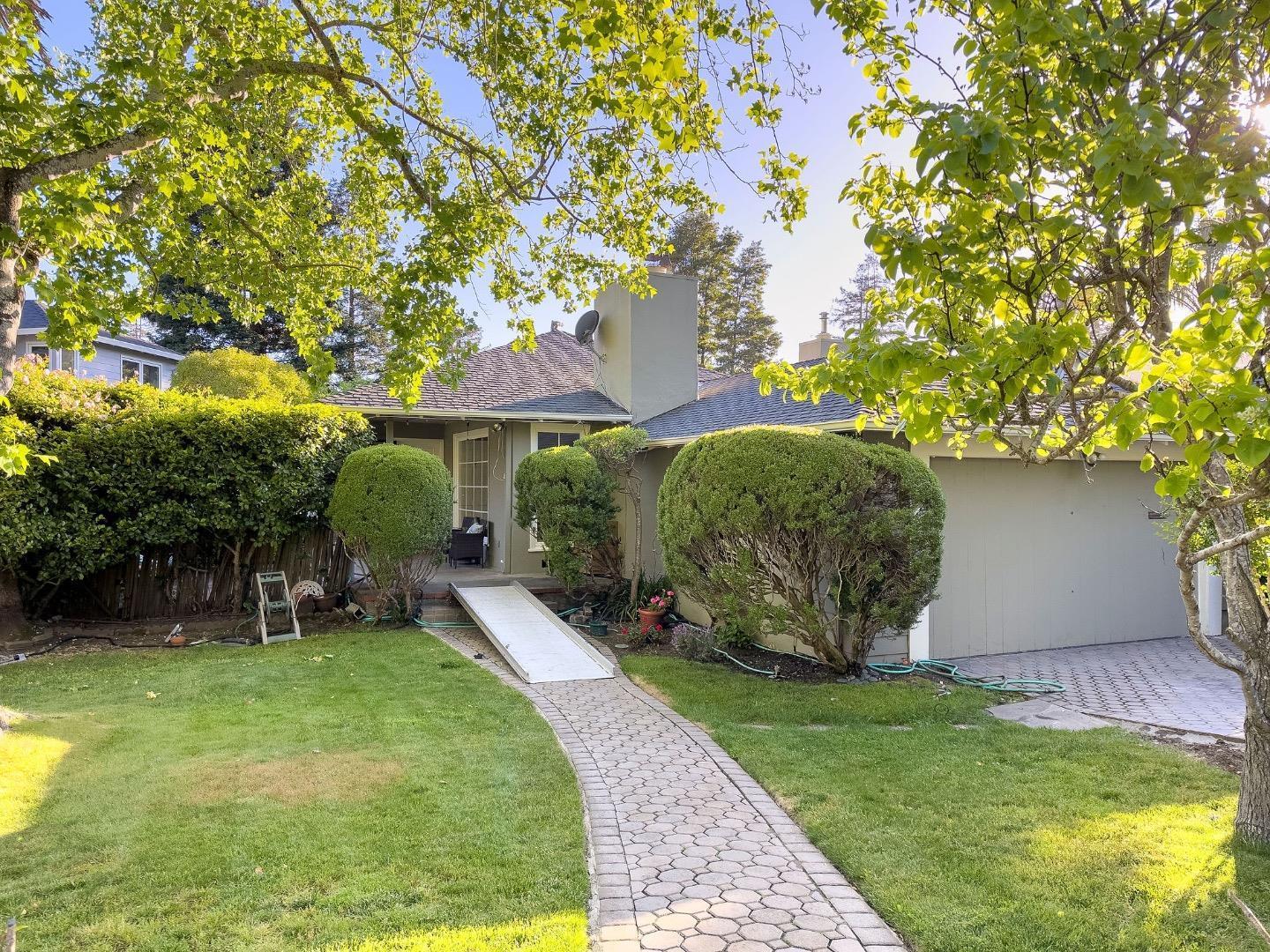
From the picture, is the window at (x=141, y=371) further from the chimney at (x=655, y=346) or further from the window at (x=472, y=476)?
the chimney at (x=655, y=346)

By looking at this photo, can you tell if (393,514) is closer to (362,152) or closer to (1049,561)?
(362,152)

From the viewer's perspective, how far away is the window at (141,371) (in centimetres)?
2238

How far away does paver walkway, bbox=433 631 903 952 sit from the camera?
319 centimetres

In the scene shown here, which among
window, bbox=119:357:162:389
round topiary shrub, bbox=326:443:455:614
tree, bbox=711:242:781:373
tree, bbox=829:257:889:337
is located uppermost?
tree, bbox=829:257:889:337

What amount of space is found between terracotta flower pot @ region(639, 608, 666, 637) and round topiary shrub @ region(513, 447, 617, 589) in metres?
1.46

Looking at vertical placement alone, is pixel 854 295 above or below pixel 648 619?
above

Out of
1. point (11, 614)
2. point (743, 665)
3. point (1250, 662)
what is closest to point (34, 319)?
point (11, 614)

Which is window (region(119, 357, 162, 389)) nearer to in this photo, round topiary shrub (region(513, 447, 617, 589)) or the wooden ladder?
the wooden ladder

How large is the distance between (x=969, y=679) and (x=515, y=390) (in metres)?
9.20

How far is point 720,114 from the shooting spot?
6.16 m

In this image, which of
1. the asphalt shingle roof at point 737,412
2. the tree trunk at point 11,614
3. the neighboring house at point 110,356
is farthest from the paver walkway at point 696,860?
the neighboring house at point 110,356

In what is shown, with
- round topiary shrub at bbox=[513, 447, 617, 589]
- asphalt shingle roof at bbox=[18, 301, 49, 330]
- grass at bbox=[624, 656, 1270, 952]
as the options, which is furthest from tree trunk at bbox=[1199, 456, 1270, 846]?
asphalt shingle roof at bbox=[18, 301, 49, 330]

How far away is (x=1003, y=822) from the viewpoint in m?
4.27

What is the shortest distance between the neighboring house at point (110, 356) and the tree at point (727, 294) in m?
19.1
